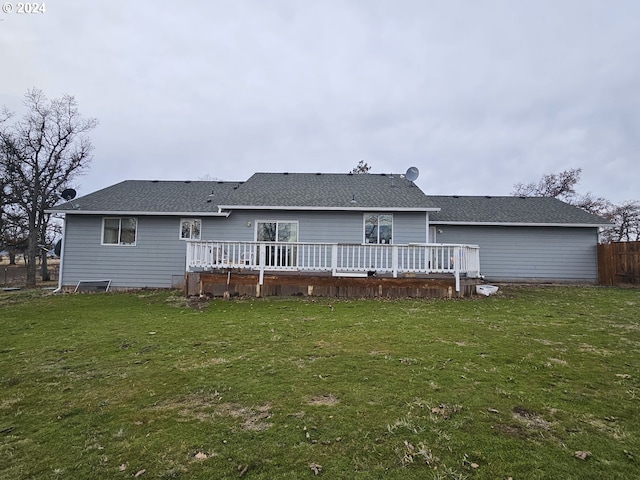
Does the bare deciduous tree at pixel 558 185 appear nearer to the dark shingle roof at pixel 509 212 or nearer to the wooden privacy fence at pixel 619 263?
the dark shingle roof at pixel 509 212

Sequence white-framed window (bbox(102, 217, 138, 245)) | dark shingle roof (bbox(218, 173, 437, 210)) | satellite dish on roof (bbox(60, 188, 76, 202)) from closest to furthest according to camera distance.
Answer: dark shingle roof (bbox(218, 173, 437, 210)) < white-framed window (bbox(102, 217, 138, 245)) < satellite dish on roof (bbox(60, 188, 76, 202))

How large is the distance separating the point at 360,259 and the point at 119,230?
9.25m

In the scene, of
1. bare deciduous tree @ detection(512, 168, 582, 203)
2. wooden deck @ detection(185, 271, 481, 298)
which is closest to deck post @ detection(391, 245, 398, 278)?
wooden deck @ detection(185, 271, 481, 298)

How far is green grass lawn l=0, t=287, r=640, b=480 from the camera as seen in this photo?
7.12 feet

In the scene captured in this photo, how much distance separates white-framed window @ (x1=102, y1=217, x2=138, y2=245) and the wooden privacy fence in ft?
59.6

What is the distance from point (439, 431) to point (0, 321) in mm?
8960

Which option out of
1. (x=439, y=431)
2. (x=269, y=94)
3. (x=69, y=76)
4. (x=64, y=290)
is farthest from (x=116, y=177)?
(x=439, y=431)

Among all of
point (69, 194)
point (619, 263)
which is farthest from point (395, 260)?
point (69, 194)

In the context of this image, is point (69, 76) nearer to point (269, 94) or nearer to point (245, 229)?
point (269, 94)

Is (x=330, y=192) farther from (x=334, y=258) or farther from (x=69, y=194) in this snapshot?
(x=69, y=194)

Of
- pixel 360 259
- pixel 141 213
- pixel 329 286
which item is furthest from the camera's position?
pixel 141 213

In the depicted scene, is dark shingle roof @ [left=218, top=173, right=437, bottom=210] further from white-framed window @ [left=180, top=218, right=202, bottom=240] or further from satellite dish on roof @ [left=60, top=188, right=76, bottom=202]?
satellite dish on roof @ [left=60, top=188, right=76, bottom=202]

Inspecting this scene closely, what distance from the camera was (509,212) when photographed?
1441 centimetres

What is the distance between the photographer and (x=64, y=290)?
482 inches
